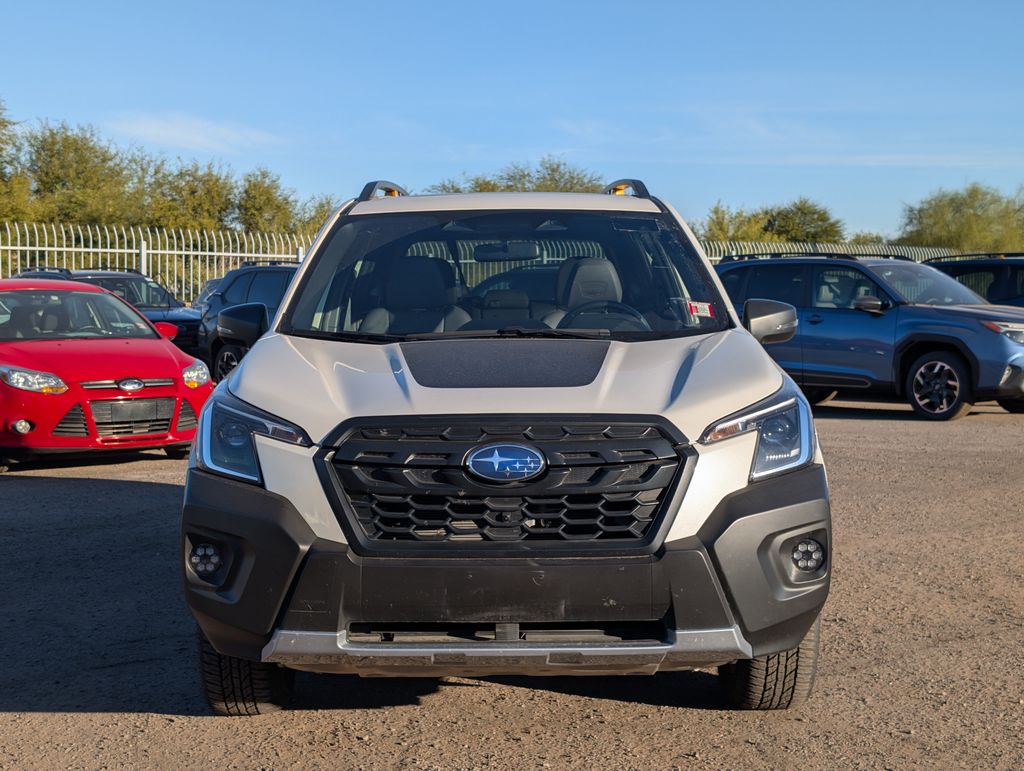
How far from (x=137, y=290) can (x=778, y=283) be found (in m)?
9.63

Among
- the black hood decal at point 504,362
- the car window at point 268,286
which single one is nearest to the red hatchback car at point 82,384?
the black hood decal at point 504,362

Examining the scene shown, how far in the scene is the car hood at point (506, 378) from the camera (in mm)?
3986

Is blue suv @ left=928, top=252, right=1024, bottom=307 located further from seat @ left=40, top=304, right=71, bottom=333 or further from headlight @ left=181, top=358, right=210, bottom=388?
seat @ left=40, top=304, right=71, bottom=333

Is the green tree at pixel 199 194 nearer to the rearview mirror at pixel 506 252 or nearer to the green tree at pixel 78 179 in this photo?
the green tree at pixel 78 179

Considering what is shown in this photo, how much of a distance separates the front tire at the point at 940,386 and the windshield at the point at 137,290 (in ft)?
35.8

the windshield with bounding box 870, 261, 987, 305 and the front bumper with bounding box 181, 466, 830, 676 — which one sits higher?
the windshield with bounding box 870, 261, 987, 305

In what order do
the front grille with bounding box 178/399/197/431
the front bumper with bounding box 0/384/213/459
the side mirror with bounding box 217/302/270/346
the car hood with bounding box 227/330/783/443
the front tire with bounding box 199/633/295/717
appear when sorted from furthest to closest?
the front grille with bounding box 178/399/197/431, the front bumper with bounding box 0/384/213/459, the side mirror with bounding box 217/302/270/346, the front tire with bounding box 199/633/295/717, the car hood with bounding box 227/330/783/443

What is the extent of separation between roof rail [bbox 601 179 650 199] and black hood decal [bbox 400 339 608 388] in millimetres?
1642

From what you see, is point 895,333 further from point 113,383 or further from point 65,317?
point 65,317

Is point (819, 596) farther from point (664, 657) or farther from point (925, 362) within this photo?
point (925, 362)

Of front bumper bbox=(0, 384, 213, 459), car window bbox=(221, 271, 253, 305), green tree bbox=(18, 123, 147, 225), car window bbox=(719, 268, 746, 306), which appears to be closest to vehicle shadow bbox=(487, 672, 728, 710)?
front bumper bbox=(0, 384, 213, 459)

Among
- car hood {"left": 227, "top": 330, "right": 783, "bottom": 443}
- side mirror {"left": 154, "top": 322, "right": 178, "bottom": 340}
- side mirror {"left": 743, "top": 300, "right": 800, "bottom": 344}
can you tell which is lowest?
side mirror {"left": 154, "top": 322, "right": 178, "bottom": 340}

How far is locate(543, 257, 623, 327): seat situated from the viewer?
548 centimetres

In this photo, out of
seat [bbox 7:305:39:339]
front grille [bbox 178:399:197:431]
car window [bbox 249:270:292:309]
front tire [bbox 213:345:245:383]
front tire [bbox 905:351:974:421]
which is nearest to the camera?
front grille [bbox 178:399:197:431]
